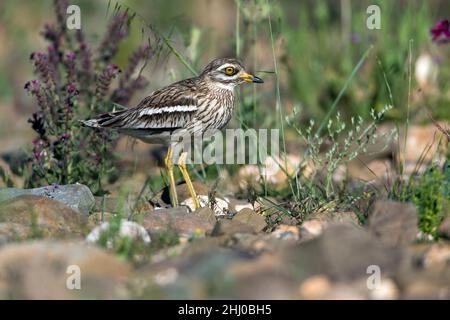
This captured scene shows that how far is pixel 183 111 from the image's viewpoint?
652 centimetres

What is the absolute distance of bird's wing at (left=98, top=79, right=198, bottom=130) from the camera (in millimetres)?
6508

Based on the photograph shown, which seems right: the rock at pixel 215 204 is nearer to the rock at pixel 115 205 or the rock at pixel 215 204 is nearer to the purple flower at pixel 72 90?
the rock at pixel 115 205

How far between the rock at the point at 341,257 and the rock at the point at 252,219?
3.88ft

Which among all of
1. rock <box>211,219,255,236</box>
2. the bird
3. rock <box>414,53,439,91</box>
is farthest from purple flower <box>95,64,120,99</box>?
rock <box>414,53,439,91</box>

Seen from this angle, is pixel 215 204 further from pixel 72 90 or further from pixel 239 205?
pixel 72 90

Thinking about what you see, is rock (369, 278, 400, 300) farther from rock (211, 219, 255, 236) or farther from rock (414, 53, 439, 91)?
rock (414, 53, 439, 91)

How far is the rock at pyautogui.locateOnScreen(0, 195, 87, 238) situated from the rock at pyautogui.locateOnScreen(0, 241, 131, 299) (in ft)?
2.67

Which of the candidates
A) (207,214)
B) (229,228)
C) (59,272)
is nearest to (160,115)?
(207,214)

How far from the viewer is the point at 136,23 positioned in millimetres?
12375

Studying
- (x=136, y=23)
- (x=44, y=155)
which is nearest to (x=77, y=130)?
(x=44, y=155)
